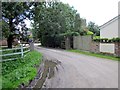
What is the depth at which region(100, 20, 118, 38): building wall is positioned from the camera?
89.1 feet

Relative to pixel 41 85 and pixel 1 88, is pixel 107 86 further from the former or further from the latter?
pixel 1 88

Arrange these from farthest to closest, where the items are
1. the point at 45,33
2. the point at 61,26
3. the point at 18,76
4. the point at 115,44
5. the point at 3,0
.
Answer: the point at 45,33, the point at 61,26, the point at 115,44, the point at 3,0, the point at 18,76

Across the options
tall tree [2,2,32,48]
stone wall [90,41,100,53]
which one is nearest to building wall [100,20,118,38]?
stone wall [90,41,100,53]

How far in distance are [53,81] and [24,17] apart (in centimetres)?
1597

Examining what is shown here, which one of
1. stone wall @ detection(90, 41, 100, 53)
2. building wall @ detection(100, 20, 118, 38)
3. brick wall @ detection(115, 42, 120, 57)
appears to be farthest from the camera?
building wall @ detection(100, 20, 118, 38)

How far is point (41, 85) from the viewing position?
8.26 m

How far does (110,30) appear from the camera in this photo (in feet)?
92.9

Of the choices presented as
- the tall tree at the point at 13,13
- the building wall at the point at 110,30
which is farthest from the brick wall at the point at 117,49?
the tall tree at the point at 13,13

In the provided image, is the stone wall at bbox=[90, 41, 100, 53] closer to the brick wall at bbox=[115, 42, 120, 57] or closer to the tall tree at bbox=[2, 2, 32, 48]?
the brick wall at bbox=[115, 42, 120, 57]

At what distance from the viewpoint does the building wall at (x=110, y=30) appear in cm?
2715

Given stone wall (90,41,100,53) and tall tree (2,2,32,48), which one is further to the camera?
stone wall (90,41,100,53)

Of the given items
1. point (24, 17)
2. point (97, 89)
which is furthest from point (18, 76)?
point (24, 17)

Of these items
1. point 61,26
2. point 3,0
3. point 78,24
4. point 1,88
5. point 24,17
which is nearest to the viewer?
point 1,88

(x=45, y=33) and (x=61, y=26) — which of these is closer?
(x=61, y=26)
